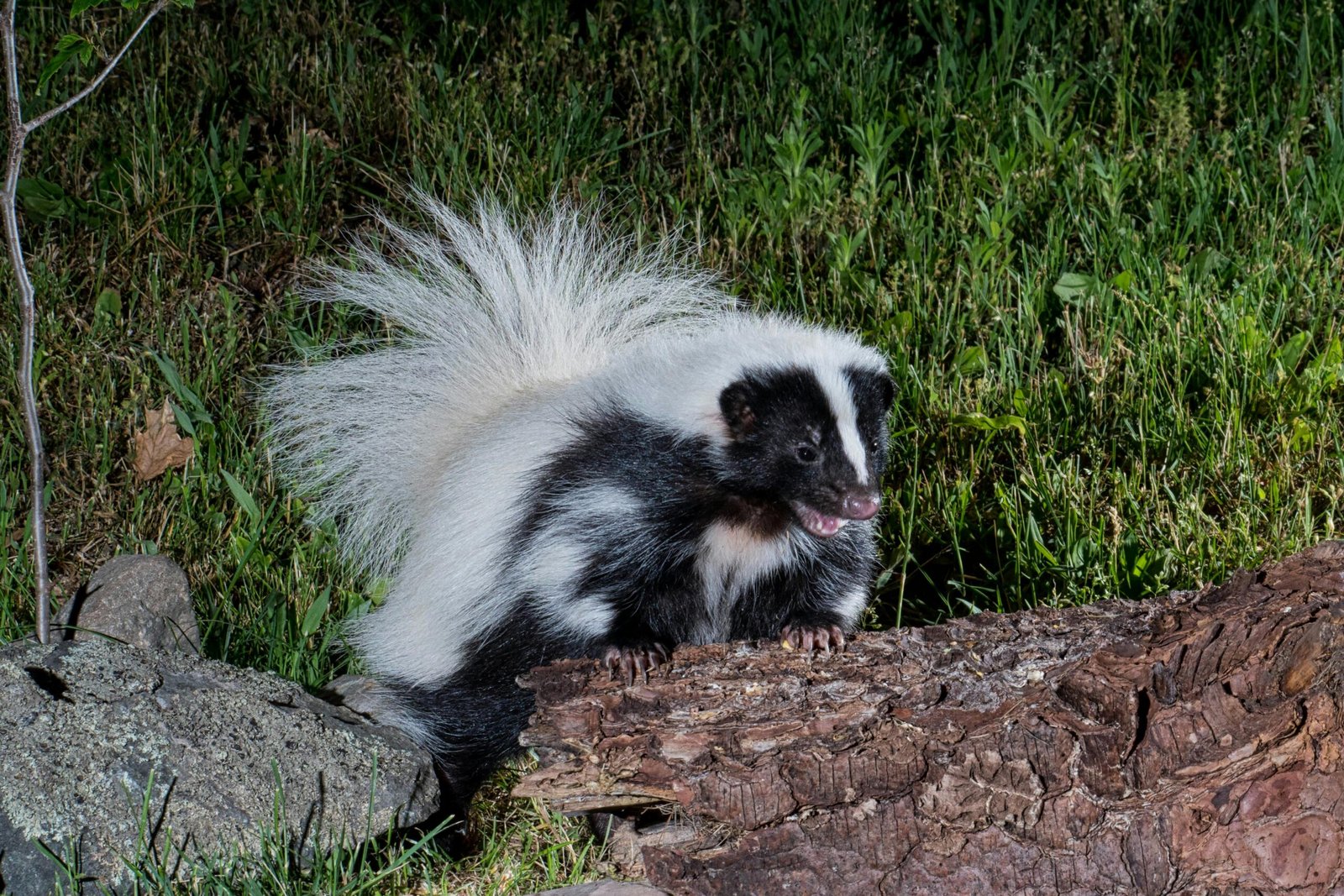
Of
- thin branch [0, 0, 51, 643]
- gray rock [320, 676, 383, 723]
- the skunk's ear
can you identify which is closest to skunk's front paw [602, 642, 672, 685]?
the skunk's ear

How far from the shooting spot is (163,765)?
381cm

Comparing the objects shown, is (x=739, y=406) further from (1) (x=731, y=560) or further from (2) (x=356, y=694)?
(2) (x=356, y=694)

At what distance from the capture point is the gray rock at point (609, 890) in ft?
11.4

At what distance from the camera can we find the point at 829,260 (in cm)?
624

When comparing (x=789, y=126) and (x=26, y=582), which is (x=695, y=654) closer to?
(x=26, y=582)

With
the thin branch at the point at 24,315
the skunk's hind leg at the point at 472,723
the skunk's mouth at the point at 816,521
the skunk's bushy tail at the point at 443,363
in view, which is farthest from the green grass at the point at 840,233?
the skunk's mouth at the point at 816,521

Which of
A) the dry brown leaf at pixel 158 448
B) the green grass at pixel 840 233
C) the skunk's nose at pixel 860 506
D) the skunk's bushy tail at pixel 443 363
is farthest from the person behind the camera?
the dry brown leaf at pixel 158 448

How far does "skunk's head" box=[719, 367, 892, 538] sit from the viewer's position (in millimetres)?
3947

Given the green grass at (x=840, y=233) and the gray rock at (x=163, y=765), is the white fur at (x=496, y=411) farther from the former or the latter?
the gray rock at (x=163, y=765)

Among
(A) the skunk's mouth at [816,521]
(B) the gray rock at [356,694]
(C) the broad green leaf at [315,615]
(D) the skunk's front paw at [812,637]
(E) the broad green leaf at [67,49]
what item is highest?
(E) the broad green leaf at [67,49]

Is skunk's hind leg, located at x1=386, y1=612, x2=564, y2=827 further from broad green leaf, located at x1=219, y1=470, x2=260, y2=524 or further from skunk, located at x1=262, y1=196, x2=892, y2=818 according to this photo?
broad green leaf, located at x1=219, y1=470, x2=260, y2=524

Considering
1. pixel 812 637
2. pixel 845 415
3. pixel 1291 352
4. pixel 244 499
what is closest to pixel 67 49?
pixel 244 499

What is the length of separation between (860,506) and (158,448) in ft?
9.48

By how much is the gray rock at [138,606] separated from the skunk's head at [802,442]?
1827 millimetres
